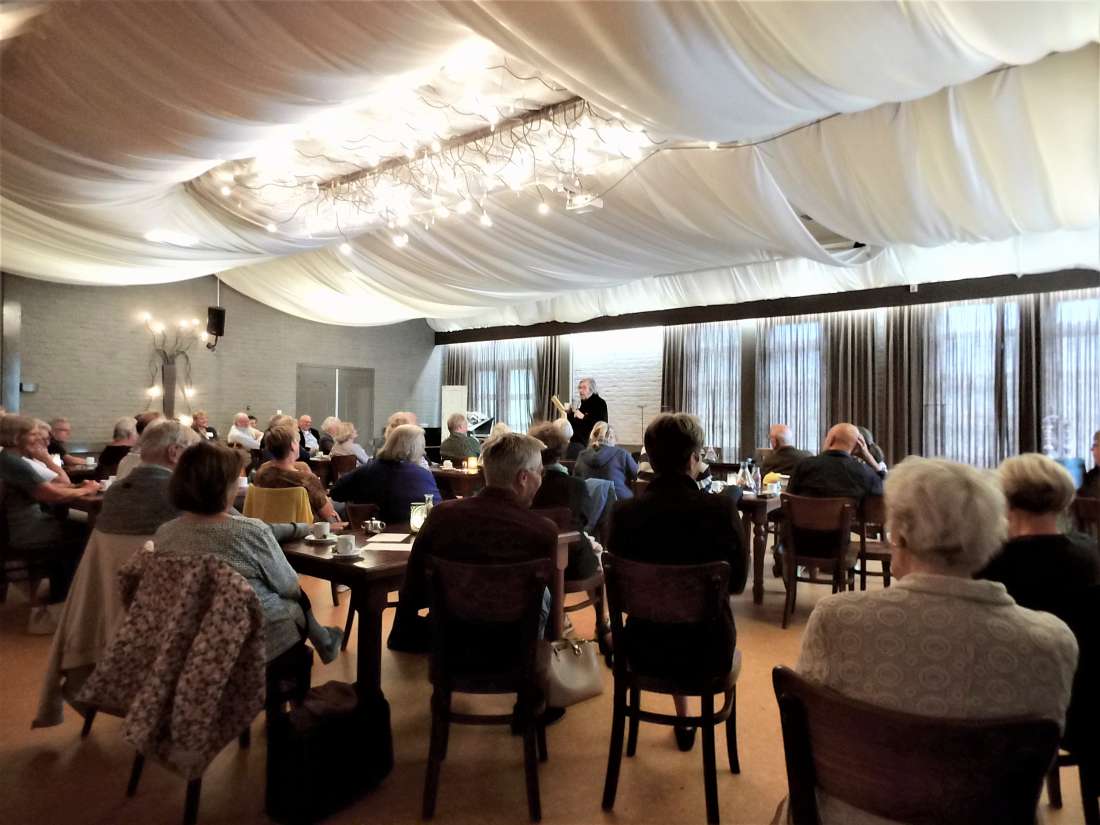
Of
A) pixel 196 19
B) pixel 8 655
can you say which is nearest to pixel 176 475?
pixel 196 19

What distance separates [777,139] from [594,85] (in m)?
1.89

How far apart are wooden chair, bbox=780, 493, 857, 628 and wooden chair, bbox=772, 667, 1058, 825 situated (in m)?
3.32

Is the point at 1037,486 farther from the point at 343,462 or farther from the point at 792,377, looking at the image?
the point at 792,377

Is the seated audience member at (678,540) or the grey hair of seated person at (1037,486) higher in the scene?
the grey hair of seated person at (1037,486)

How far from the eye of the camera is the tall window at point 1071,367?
7.05m

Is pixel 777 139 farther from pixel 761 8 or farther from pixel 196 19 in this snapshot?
pixel 196 19

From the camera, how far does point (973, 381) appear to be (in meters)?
7.82

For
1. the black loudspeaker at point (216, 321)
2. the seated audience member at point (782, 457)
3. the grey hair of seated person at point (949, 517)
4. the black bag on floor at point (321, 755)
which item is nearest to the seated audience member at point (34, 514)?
the black bag on floor at point (321, 755)

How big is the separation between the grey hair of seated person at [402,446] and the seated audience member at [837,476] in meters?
2.70

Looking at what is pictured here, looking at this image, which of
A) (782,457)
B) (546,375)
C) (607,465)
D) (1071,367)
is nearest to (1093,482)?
(782,457)

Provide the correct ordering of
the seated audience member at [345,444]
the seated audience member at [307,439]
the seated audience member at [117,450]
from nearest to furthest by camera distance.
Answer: the seated audience member at [117,450]
the seated audience member at [345,444]
the seated audience member at [307,439]

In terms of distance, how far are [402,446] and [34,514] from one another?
2.41 meters

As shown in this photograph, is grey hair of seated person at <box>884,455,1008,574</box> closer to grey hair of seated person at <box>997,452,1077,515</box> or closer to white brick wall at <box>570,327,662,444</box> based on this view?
grey hair of seated person at <box>997,452,1077,515</box>

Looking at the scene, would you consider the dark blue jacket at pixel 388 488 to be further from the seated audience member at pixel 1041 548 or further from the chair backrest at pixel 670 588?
the seated audience member at pixel 1041 548
